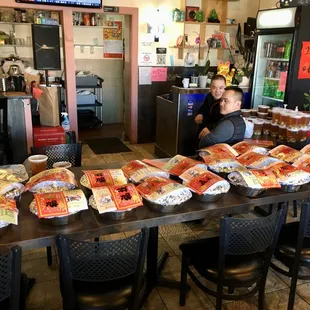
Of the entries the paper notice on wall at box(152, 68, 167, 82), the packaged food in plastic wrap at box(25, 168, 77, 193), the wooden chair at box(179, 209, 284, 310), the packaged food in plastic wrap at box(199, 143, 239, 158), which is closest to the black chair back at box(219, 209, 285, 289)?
the wooden chair at box(179, 209, 284, 310)

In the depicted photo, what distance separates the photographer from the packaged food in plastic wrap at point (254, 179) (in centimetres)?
190

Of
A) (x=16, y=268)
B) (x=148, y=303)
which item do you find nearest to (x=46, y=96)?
(x=148, y=303)

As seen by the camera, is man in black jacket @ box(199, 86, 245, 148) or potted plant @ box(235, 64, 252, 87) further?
potted plant @ box(235, 64, 252, 87)

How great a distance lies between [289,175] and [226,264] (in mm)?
637

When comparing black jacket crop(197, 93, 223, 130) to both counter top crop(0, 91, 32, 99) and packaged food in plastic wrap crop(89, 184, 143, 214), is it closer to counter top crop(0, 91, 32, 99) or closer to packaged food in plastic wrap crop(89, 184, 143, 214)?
packaged food in plastic wrap crop(89, 184, 143, 214)

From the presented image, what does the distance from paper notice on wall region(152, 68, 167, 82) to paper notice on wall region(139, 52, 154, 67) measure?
0.16 meters

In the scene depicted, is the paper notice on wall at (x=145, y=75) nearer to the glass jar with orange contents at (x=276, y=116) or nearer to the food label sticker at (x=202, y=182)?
the glass jar with orange contents at (x=276, y=116)

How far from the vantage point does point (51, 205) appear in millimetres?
1552

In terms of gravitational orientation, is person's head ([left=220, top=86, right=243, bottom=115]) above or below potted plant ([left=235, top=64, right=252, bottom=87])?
below

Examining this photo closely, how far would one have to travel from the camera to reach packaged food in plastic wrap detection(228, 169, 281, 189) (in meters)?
1.90

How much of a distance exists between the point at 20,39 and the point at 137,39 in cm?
249

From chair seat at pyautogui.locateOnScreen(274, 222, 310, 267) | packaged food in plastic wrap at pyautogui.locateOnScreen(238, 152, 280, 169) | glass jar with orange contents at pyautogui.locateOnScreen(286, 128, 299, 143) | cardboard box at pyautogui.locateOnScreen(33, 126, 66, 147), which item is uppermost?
packaged food in plastic wrap at pyautogui.locateOnScreen(238, 152, 280, 169)


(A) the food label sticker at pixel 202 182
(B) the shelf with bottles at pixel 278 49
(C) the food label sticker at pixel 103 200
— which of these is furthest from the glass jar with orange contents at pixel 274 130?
(C) the food label sticker at pixel 103 200

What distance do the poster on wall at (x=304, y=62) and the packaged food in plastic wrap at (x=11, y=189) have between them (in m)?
3.91
